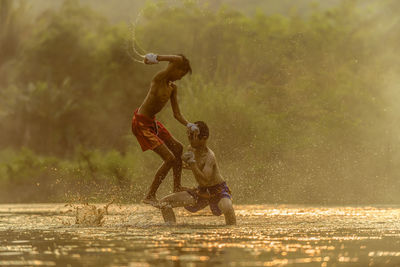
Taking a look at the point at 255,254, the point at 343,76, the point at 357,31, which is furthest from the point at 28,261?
the point at 357,31

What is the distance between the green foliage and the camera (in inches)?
1193

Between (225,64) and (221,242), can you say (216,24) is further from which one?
(221,242)

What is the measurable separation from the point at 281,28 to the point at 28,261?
156 feet

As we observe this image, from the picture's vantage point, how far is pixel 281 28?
5447cm

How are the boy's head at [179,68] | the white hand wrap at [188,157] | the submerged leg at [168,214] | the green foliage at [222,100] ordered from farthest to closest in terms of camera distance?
the green foliage at [222,100], the submerged leg at [168,214], the boy's head at [179,68], the white hand wrap at [188,157]

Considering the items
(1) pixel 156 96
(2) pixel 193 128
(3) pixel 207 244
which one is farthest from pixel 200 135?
(3) pixel 207 244

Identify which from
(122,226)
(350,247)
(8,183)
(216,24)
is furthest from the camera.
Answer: (216,24)

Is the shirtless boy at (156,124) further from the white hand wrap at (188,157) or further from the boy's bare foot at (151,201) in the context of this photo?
the white hand wrap at (188,157)

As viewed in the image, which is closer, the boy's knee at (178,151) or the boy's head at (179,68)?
the boy's head at (179,68)

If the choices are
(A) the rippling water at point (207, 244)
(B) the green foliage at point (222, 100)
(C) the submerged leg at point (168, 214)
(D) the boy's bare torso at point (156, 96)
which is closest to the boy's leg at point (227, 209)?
(A) the rippling water at point (207, 244)

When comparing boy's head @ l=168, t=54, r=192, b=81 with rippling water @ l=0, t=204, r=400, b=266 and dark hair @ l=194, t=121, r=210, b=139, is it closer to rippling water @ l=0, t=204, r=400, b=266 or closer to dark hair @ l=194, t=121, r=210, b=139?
dark hair @ l=194, t=121, r=210, b=139

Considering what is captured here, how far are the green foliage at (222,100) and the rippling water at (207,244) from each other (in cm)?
1396

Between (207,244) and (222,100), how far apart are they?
22.7 m

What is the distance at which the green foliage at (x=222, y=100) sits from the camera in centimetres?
3030
